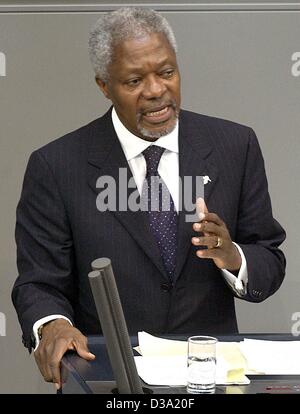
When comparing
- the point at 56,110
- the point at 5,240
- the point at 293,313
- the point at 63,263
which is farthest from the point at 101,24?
the point at 293,313

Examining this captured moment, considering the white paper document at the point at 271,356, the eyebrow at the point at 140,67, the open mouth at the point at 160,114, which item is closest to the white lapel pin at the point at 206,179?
the open mouth at the point at 160,114

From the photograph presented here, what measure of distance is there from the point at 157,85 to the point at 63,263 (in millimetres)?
518

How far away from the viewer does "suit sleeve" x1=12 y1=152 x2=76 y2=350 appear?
2326mm

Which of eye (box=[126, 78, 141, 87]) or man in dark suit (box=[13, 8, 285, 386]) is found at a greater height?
eye (box=[126, 78, 141, 87])

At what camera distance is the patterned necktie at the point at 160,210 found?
247 centimetres

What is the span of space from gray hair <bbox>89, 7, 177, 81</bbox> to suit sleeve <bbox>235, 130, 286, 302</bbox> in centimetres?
40

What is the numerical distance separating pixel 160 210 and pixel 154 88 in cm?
33

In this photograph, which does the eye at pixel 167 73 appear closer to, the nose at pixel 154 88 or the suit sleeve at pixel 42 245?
the nose at pixel 154 88

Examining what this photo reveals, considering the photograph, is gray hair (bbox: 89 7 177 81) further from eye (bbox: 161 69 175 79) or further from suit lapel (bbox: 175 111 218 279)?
suit lapel (bbox: 175 111 218 279)

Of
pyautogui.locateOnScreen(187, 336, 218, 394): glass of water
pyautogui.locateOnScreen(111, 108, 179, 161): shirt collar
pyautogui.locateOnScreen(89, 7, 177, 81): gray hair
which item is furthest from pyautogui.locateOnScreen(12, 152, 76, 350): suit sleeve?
pyautogui.locateOnScreen(187, 336, 218, 394): glass of water

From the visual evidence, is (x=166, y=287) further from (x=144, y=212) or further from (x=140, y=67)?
(x=140, y=67)

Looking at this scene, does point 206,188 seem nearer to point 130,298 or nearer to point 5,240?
point 130,298

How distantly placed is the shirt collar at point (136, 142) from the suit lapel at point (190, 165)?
0.07 feet

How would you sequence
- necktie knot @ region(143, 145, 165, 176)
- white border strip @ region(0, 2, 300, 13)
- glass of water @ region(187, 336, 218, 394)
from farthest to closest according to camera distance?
white border strip @ region(0, 2, 300, 13), necktie knot @ region(143, 145, 165, 176), glass of water @ region(187, 336, 218, 394)
